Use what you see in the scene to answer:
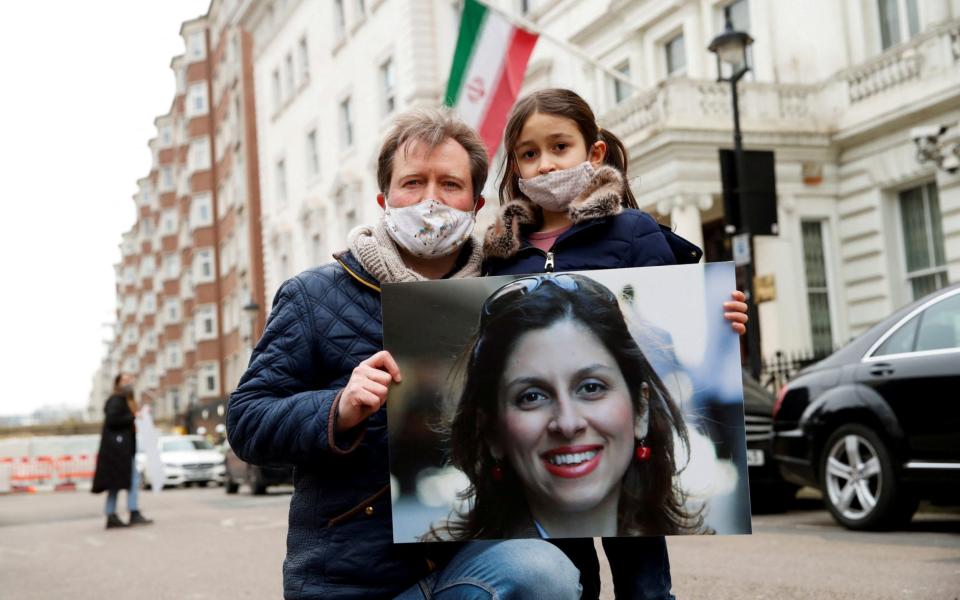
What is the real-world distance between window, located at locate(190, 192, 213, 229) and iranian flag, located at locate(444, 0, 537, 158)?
49.3 meters

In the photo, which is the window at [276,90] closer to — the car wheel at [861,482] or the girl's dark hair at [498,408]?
the car wheel at [861,482]

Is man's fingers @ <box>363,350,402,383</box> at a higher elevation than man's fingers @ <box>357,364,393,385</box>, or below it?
higher

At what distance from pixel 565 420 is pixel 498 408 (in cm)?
15

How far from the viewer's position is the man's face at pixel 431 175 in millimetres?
2797

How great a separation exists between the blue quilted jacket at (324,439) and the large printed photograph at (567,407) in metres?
0.10

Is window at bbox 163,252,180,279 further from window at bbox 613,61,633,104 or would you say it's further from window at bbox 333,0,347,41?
window at bbox 613,61,633,104

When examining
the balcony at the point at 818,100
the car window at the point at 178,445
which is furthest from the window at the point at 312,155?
the balcony at the point at 818,100

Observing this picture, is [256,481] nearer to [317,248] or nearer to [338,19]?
[317,248]

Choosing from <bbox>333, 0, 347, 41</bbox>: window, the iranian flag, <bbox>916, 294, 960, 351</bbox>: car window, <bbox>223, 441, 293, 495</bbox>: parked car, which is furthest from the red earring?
<bbox>333, 0, 347, 41</bbox>: window

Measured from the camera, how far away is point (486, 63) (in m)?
18.3

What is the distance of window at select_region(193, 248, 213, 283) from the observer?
215ft

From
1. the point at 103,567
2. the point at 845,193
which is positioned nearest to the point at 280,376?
the point at 103,567

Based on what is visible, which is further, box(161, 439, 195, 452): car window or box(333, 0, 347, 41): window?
box(333, 0, 347, 41): window

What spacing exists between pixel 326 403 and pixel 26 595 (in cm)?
662
